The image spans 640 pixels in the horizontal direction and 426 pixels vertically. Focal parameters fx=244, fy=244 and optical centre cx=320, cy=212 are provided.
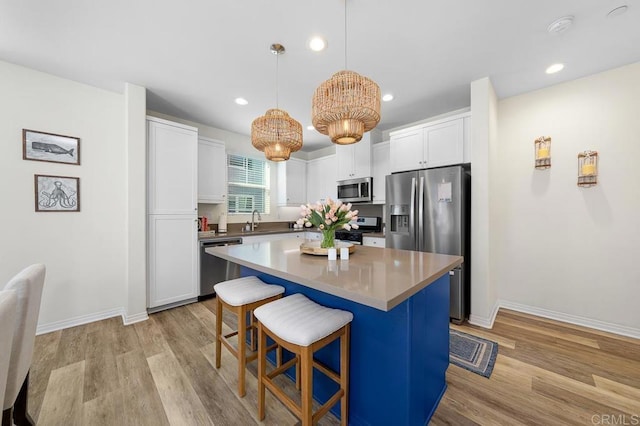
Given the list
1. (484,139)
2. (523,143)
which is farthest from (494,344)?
(523,143)

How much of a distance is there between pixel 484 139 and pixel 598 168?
3.81 feet

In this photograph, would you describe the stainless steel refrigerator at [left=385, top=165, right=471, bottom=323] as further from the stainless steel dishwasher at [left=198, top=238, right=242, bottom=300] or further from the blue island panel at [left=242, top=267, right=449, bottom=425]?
the stainless steel dishwasher at [left=198, top=238, right=242, bottom=300]

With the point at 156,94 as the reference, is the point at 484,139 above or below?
below

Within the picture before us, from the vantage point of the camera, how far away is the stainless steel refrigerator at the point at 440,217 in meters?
2.63

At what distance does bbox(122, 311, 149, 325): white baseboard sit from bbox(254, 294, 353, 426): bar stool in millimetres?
2114

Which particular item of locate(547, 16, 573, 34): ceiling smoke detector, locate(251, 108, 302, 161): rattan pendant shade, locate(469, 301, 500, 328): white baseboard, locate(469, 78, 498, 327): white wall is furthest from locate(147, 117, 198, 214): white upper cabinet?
locate(547, 16, 573, 34): ceiling smoke detector

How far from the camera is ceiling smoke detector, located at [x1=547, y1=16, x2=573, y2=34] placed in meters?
1.78

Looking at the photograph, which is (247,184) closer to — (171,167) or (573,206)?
(171,167)

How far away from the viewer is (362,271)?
1.36 meters

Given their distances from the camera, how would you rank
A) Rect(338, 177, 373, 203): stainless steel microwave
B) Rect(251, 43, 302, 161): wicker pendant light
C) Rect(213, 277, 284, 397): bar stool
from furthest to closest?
Rect(338, 177, 373, 203): stainless steel microwave < Rect(251, 43, 302, 161): wicker pendant light < Rect(213, 277, 284, 397): bar stool

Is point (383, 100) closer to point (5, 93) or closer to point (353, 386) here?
point (353, 386)

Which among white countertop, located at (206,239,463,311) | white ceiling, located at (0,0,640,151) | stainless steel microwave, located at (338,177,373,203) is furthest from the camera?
stainless steel microwave, located at (338,177,373,203)

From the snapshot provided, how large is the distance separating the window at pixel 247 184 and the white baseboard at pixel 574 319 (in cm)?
409

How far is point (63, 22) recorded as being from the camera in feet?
5.99
